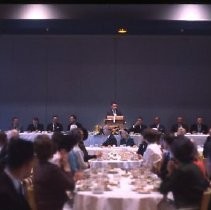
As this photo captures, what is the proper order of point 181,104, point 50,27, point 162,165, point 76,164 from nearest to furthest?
point 162,165 < point 76,164 < point 50,27 < point 181,104

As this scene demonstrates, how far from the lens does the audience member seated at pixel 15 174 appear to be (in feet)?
9.89

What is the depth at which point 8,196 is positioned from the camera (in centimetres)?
301

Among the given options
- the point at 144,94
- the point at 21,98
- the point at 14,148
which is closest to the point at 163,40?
the point at 144,94

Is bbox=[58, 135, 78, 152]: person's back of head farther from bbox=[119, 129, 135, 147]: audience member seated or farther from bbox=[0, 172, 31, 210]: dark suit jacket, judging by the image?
bbox=[119, 129, 135, 147]: audience member seated

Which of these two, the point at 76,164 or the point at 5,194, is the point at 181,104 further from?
the point at 5,194

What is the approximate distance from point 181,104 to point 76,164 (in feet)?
35.8

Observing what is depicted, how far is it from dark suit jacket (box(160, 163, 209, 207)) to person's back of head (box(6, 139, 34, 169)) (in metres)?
1.68

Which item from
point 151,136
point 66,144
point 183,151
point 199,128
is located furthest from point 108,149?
point 183,151

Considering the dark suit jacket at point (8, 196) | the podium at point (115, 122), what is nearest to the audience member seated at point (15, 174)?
the dark suit jacket at point (8, 196)

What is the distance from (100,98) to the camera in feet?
57.5

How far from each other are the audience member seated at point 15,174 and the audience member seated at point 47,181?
4.31ft

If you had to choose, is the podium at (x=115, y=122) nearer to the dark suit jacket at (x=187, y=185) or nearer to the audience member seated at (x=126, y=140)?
the audience member seated at (x=126, y=140)

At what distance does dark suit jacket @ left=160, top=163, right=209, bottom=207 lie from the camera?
14.4ft
